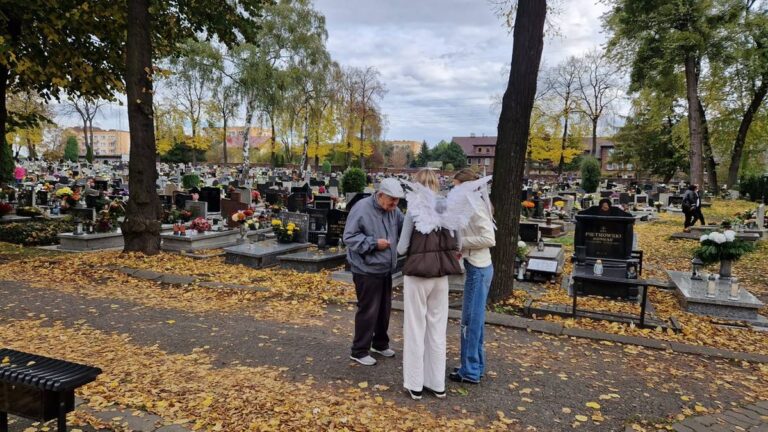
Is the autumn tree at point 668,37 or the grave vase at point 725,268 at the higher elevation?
the autumn tree at point 668,37

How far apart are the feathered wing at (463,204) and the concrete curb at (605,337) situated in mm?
2836

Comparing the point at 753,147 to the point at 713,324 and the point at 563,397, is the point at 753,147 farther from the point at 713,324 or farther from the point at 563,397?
the point at 563,397

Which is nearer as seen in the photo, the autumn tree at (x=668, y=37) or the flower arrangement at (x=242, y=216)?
the flower arrangement at (x=242, y=216)

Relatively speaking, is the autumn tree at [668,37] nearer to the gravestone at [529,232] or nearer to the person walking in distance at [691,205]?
the person walking in distance at [691,205]

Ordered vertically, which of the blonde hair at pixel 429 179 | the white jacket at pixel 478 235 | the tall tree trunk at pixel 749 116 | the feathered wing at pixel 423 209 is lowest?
the white jacket at pixel 478 235

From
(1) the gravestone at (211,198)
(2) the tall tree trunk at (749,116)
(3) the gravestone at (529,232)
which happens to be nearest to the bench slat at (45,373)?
(3) the gravestone at (529,232)

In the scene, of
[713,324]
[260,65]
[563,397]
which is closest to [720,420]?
[563,397]

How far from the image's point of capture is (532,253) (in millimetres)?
10336

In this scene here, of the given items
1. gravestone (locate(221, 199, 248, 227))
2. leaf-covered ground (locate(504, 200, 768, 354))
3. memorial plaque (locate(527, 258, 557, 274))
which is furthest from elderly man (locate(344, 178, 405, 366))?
gravestone (locate(221, 199, 248, 227))

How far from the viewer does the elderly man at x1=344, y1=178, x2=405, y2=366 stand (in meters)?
4.60

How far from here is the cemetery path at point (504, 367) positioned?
13.6 feet

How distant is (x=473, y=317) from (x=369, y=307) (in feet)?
3.36

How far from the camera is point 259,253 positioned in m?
10.6

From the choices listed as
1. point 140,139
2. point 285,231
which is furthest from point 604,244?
point 140,139
